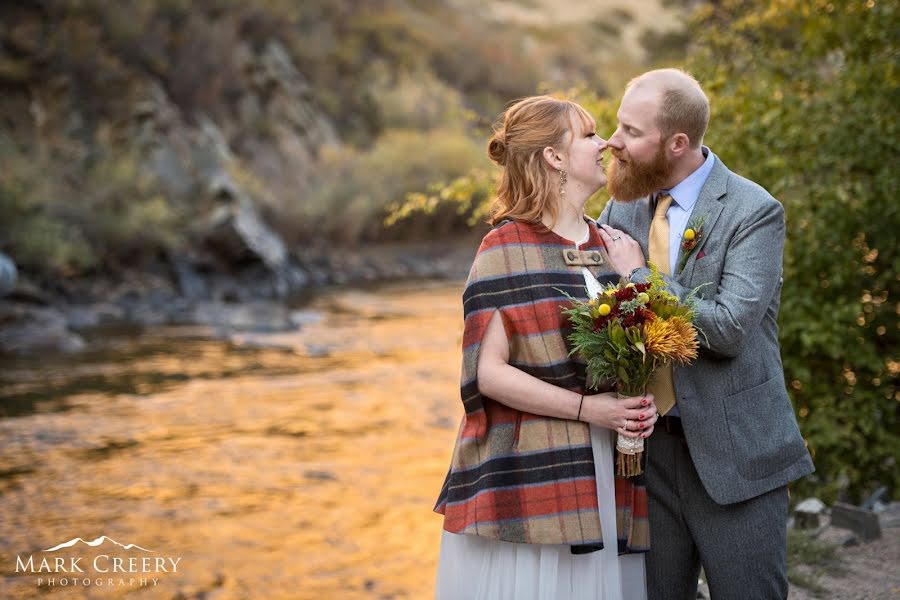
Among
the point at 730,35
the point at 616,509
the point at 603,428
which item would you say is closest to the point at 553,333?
the point at 603,428

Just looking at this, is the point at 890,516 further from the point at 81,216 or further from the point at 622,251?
the point at 81,216

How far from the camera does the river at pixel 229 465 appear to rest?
611cm

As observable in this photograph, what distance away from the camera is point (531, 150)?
2805mm

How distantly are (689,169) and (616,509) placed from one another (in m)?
1.03

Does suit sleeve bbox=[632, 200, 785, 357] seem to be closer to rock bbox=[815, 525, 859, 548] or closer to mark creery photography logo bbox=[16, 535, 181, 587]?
rock bbox=[815, 525, 859, 548]

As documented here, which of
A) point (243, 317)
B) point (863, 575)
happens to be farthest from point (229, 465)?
point (243, 317)

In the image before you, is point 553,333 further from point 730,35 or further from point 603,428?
point 730,35

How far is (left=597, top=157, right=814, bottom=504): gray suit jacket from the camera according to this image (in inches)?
106

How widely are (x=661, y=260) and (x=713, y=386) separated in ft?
1.34

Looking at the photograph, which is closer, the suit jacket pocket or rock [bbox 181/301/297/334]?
the suit jacket pocket

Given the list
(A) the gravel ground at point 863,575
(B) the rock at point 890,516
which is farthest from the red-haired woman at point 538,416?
(B) the rock at point 890,516

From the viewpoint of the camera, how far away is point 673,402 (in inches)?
111

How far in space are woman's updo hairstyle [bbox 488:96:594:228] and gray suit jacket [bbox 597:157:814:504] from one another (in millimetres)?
359

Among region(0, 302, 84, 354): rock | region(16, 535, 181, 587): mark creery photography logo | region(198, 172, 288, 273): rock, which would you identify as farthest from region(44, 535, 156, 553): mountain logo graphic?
region(198, 172, 288, 273): rock
